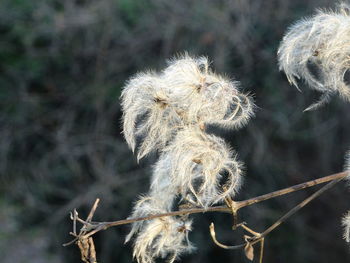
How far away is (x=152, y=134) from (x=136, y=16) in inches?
154

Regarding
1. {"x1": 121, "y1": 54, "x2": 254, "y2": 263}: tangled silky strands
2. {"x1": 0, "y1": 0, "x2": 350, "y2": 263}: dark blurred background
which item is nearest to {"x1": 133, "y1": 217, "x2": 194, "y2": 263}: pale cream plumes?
{"x1": 121, "y1": 54, "x2": 254, "y2": 263}: tangled silky strands

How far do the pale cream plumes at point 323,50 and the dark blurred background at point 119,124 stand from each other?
3099 mm

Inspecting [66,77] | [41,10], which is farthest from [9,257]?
[41,10]

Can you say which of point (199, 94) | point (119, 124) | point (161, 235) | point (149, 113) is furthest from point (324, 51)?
point (119, 124)

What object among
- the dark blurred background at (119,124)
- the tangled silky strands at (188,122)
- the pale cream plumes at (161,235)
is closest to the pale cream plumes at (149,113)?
the tangled silky strands at (188,122)

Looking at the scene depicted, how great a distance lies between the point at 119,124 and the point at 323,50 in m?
3.91

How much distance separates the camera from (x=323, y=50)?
5.08ft

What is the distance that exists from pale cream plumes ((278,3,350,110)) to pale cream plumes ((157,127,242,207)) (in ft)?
0.93

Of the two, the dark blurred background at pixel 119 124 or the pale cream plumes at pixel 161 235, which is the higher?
the dark blurred background at pixel 119 124

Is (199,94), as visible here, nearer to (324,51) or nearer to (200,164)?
(200,164)

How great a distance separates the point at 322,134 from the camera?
199 inches

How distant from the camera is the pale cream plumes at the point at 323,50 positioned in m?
1.50

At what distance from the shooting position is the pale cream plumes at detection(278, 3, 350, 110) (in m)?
1.50

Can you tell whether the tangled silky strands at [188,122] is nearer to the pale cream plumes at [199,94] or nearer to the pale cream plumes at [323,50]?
the pale cream plumes at [199,94]
